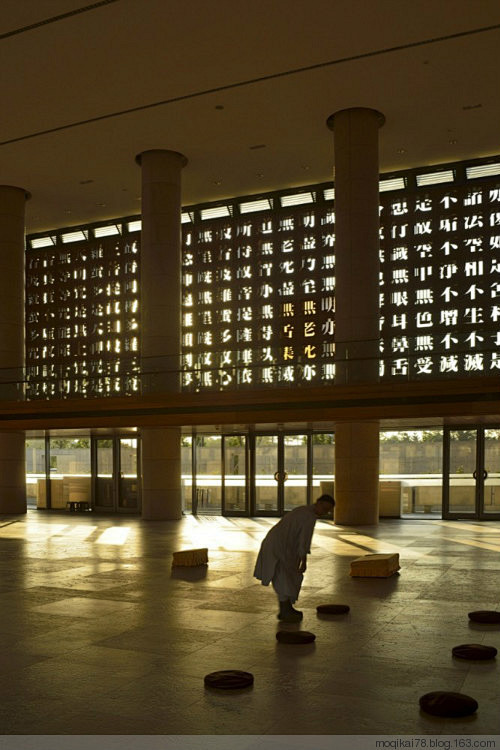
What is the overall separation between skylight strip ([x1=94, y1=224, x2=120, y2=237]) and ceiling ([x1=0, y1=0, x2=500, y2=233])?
4059 millimetres

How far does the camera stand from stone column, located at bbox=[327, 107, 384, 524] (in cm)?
2256

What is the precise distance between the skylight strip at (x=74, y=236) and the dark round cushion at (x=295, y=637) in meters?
28.6

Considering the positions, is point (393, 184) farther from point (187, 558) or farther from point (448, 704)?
point (448, 704)

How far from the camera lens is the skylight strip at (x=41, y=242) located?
35812mm

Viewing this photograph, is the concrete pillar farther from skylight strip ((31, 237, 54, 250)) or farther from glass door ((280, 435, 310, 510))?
skylight strip ((31, 237, 54, 250))

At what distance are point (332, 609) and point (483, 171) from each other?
68.4 feet

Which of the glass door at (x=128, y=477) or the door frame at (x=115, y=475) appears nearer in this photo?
the door frame at (x=115, y=475)

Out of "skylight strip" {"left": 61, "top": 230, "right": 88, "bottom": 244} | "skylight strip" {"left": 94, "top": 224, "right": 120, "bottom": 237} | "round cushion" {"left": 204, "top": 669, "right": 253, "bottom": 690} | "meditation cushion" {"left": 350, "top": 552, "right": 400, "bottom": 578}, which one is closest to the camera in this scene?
"round cushion" {"left": 204, "top": 669, "right": 253, "bottom": 690}

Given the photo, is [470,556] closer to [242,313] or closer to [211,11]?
[211,11]

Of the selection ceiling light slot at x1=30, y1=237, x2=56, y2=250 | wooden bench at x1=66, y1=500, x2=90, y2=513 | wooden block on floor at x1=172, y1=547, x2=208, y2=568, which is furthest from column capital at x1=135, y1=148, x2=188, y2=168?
wooden block on floor at x1=172, y1=547, x2=208, y2=568

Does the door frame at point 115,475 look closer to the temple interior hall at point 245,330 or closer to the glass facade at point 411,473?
the temple interior hall at point 245,330

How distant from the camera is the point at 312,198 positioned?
29531 millimetres

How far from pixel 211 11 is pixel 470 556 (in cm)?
1276

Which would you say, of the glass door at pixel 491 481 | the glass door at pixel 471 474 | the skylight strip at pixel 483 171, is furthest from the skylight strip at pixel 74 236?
the glass door at pixel 491 481
